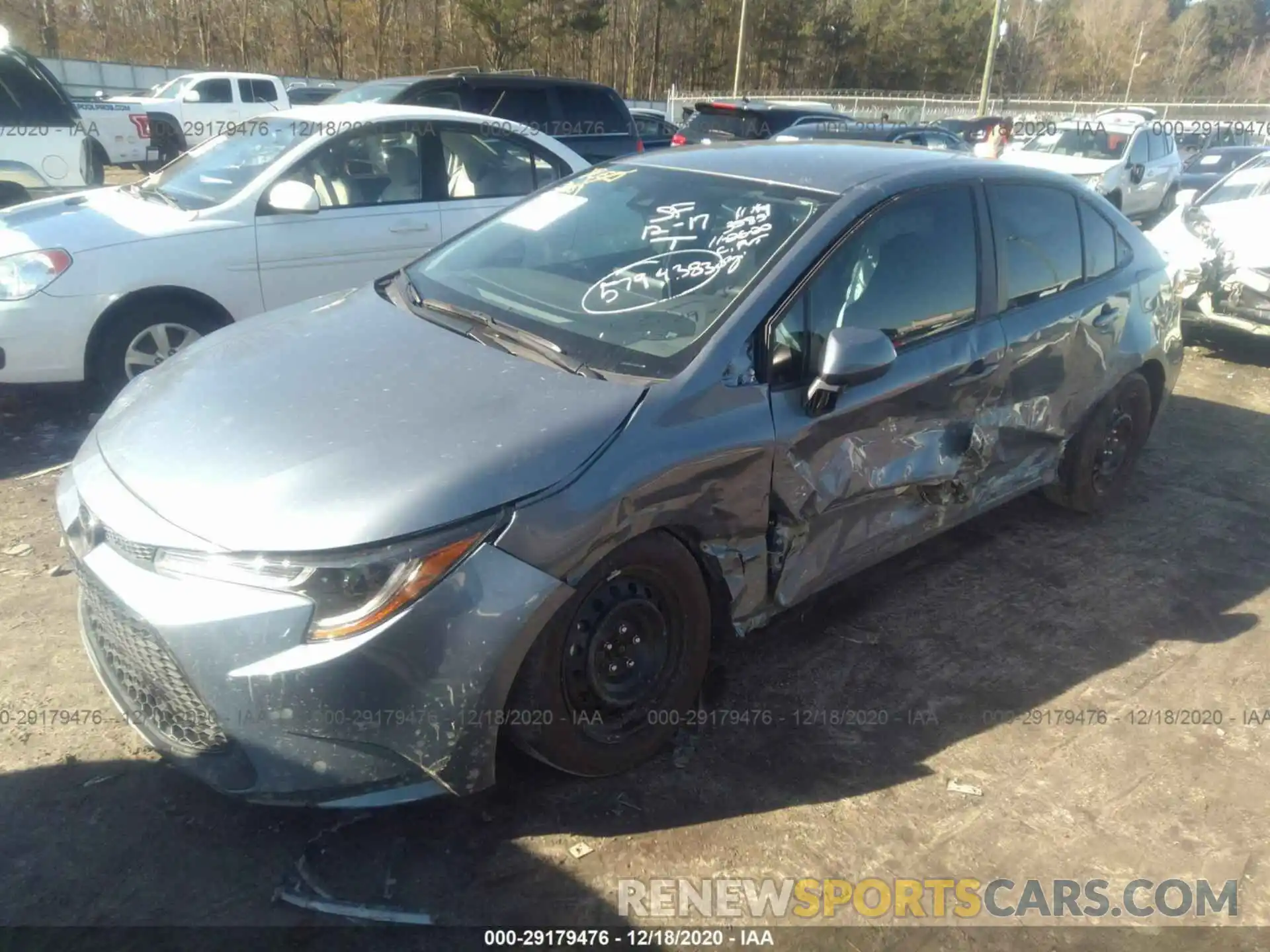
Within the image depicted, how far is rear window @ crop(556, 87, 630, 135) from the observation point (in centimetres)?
1074

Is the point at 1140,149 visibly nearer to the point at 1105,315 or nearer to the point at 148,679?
the point at 1105,315

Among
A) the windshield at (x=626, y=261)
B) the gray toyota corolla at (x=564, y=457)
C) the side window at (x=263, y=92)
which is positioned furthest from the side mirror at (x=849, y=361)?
the side window at (x=263, y=92)

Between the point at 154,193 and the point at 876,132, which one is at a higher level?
the point at 154,193

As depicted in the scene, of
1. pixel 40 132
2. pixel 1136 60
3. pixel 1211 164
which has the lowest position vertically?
pixel 1211 164

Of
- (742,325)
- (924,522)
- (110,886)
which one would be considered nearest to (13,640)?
(110,886)

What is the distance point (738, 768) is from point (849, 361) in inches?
51.0

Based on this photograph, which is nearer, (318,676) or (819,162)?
(318,676)

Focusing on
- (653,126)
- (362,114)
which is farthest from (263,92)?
(362,114)

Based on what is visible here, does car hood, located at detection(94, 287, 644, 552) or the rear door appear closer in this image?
car hood, located at detection(94, 287, 644, 552)

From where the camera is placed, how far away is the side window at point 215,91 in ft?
67.6

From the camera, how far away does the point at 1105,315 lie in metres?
4.37

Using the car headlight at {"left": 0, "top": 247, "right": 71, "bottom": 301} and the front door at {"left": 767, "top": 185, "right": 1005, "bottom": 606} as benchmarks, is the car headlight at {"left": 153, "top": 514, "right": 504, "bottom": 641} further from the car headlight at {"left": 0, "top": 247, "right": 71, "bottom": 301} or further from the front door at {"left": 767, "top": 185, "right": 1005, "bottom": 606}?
the car headlight at {"left": 0, "top": 247, "right": 71, "bottom": 301}

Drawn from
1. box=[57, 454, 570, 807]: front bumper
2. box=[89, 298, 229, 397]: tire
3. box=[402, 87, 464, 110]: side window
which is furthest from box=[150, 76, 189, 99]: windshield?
box=[57, 454, 570, 807]: front bumper

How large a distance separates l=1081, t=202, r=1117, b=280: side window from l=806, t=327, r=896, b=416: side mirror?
76.2 inches
